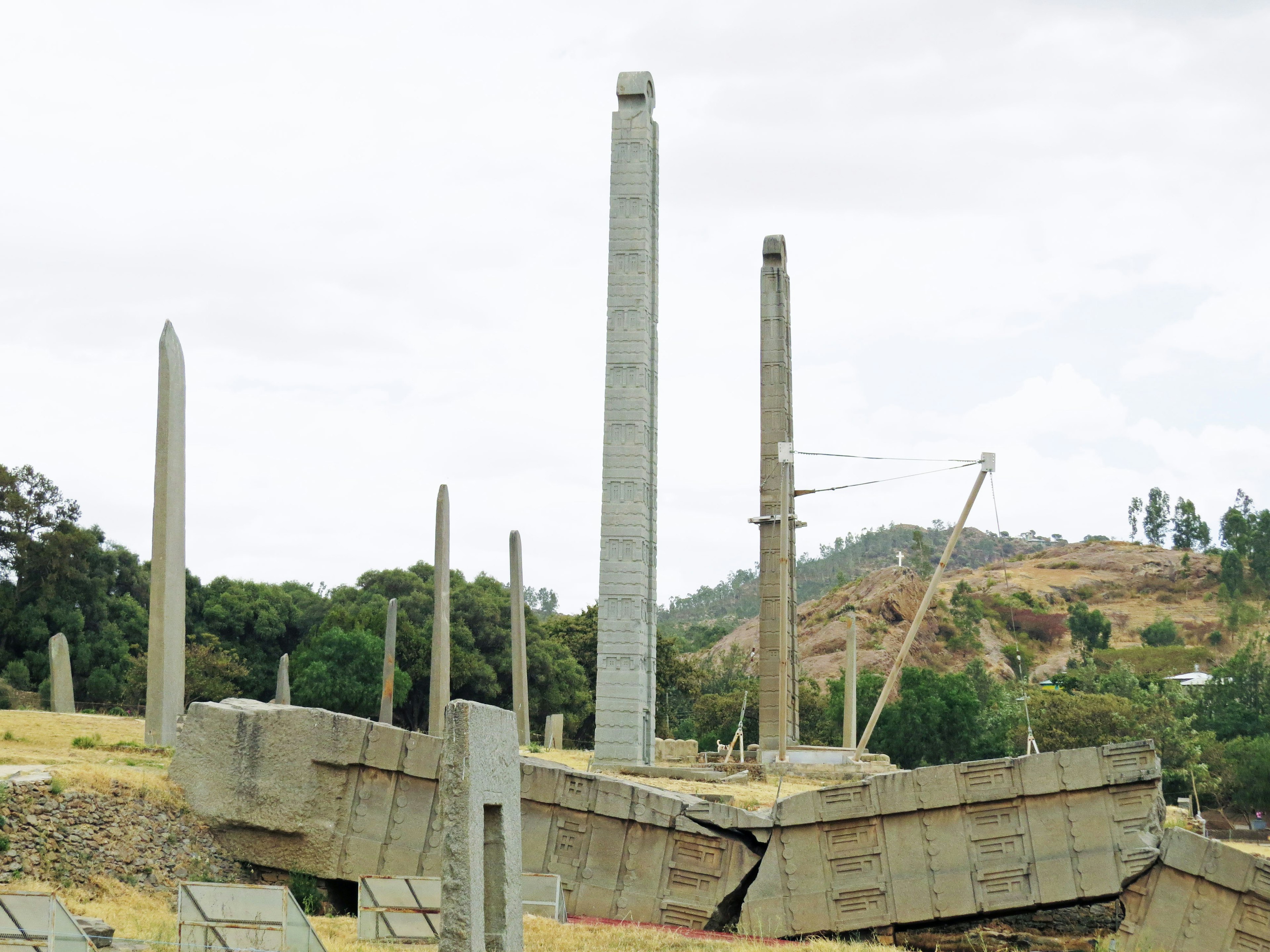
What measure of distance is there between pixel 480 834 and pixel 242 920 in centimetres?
298

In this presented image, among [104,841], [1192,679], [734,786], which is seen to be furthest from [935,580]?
[1192,679]

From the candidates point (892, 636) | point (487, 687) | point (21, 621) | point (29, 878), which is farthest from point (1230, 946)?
point (892, 636)

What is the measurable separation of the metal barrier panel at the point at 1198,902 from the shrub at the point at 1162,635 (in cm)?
8325

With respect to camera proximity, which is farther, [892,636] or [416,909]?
[892,636]

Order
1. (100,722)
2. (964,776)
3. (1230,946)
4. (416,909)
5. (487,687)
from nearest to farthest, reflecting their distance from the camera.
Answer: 1. (416,909)
2. (1230,946)
3. (964,776)
4. (100,722)
5. (487,687)

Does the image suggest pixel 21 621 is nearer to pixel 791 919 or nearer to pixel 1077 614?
pixel 791 919

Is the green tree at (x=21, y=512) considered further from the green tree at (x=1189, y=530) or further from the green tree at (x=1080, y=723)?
the green tree at (x=1189, y=530)

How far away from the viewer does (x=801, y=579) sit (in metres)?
154

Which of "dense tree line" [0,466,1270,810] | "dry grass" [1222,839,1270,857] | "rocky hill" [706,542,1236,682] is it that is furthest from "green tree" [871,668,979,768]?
"rocky hill" [706,542,1236,682]

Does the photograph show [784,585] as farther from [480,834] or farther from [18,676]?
[18,676]

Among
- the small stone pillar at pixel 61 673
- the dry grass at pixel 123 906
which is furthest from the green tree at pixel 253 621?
the dry grass at pixel 123 906

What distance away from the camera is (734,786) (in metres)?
22.9

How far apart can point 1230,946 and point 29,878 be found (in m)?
Answer: 13.1

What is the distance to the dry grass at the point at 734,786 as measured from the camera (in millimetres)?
19734
